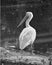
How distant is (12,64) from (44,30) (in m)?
5.53

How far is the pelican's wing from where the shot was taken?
6.52m

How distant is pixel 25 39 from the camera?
6.60 m

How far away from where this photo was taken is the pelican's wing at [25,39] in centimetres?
652

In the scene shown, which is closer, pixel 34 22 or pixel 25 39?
pixel 25 39

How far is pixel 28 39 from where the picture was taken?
21.9ft

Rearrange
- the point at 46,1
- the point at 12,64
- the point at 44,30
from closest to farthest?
the point at 12,64 → the point at 44,30 → the point at 46,1

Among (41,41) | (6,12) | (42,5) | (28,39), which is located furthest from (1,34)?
(42,5)

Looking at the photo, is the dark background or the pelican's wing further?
the dark background

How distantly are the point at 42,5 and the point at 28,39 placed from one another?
449 inches

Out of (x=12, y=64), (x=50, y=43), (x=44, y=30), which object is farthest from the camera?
(x=44, y=30)

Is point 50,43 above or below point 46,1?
below

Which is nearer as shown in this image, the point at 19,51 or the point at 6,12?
the point at 19,51

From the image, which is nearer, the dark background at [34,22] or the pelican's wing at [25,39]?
the pelican's wing at [25,39]

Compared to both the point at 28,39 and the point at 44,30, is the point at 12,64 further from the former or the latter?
the point at 44,30
